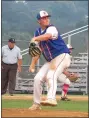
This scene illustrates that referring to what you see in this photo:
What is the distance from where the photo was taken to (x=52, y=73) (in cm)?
Answer: 1020

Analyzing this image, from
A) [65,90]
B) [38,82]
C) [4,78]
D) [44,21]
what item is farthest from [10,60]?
[44,21]

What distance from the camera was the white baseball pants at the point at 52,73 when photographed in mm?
10148

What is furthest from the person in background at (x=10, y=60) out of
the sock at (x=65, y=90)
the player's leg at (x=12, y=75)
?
the sock at (x=65, y=90)

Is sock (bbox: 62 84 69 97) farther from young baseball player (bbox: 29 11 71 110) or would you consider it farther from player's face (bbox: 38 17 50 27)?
player's face (bbox: 38 17 50 27)

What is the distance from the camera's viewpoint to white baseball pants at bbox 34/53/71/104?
1015 centimetres

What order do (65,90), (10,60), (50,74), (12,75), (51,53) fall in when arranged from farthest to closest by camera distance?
(12,75) < (10,60) < (65,90) < (51,53) < (50,74)

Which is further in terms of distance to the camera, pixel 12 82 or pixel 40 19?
pixel 12 82

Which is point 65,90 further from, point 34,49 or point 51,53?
point 34,49

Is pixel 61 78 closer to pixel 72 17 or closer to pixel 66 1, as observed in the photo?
pixel 72 17

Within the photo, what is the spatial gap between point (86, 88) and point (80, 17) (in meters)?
15.7

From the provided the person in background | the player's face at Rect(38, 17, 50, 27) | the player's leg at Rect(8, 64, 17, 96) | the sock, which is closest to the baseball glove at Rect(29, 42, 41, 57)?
the player's face at Rect(38, 17, 50, 27)

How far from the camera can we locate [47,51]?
10.4 metres

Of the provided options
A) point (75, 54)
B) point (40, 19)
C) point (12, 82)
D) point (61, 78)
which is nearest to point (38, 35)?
point (40, 19)

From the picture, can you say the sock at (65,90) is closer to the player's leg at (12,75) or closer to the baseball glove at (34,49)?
the player's leg at (12,75)
